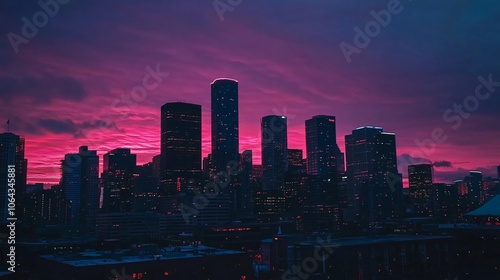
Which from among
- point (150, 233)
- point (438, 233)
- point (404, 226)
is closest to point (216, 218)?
point (150, 233)

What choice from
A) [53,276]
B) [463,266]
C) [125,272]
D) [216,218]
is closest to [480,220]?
[463,266]

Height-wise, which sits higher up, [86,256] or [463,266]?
[86,256]

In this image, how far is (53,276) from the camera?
63.8 m

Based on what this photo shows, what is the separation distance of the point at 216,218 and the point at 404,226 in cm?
7993

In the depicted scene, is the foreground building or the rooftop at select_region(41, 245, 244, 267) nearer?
the foreground building

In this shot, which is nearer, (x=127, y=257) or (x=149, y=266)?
(x=149, y=266)

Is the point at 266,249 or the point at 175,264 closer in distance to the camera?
the point at 175,264

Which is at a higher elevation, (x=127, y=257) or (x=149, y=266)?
(x=127, y=257)

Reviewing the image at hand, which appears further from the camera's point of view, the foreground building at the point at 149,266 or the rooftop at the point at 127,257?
the rooftop at the point at 127,257

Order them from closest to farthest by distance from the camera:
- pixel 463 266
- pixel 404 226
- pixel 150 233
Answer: pixel 463 266
pixel 404 226
pixel 150 233

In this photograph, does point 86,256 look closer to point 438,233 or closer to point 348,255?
point 348,255

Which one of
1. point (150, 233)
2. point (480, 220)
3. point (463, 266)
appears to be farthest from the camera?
point (150, 233)

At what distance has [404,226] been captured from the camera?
167 m

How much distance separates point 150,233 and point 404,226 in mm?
100861
